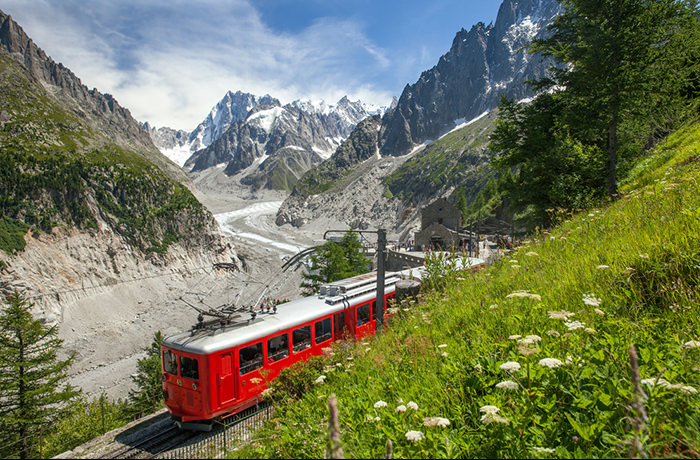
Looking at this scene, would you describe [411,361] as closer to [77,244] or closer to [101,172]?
[77,244]

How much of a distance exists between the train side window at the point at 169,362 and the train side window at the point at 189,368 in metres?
0.37

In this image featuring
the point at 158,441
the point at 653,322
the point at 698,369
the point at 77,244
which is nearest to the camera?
the point at 698,369

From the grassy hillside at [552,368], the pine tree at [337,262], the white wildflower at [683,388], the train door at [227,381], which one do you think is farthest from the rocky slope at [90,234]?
the white wildflower at [683,388]

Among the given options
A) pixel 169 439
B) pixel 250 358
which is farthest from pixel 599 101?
pixel 169 439

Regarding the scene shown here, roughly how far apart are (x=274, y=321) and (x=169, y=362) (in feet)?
11.1

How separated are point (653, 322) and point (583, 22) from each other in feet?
47.2

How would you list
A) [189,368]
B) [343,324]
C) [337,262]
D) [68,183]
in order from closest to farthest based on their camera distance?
[189,368] → [343,324] → [337,262] → [68,183]

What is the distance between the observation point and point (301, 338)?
12.2 meters

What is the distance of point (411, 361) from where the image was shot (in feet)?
16.0

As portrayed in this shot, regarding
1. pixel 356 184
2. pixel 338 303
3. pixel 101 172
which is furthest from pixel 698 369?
pixel 356 184

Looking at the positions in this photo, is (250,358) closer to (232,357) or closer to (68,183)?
(232,357)

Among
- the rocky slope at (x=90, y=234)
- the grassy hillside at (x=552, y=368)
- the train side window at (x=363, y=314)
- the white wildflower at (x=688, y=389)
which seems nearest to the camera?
the white wildflower at (x=688, y=389)

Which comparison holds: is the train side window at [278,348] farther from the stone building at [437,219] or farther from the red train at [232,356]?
the stone building at [437,219]

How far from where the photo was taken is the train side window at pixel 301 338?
39.2 ft
